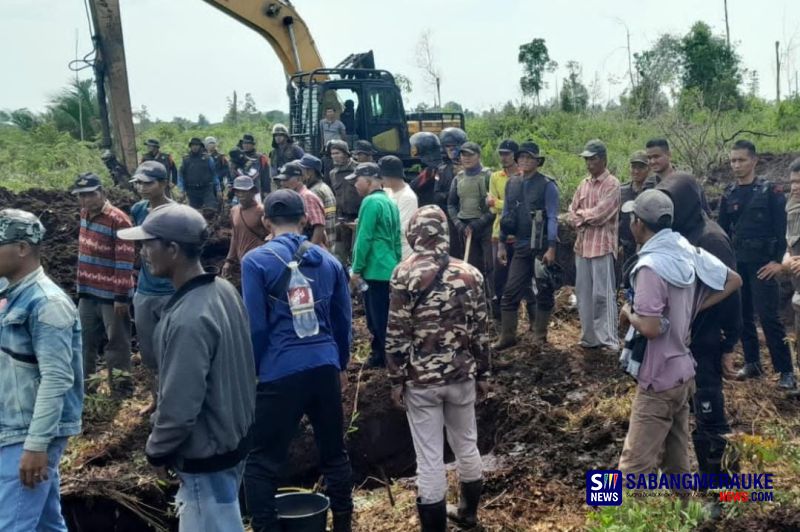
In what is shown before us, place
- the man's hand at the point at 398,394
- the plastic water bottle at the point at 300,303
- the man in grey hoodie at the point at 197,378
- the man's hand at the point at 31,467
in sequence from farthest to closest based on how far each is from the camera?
the man's hand at the point at 398,394 → the plastic water bottle at the point at 300,303 → the man's hand at the point at 31,467 → the man in grey hoodie at the point at 197,378

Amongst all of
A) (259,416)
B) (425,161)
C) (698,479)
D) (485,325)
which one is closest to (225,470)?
(259,416)

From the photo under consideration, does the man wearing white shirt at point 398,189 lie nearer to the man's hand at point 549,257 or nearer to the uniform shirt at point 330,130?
the man's hand at point 549,257

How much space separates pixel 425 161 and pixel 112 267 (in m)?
4.09

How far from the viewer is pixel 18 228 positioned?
10.8 feet

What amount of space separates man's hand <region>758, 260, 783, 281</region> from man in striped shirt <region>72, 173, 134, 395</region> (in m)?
4.99

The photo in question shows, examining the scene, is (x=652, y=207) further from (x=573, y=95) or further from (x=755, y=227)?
(x=573, y=95)

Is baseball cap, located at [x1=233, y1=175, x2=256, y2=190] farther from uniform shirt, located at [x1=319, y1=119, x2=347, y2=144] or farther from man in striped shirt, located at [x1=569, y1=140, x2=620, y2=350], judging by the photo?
uniform shirt, located at [x1=319, y1=119, x2=347, y2=144]

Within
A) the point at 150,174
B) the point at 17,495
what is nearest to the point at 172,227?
the point at 17,495

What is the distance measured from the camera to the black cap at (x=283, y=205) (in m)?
4.07

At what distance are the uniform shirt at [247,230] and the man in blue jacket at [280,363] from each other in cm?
228

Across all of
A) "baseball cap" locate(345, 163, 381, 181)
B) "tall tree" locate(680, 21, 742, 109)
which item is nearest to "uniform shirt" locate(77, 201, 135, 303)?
"baseball cap" locate(345, 163, 381, 181)

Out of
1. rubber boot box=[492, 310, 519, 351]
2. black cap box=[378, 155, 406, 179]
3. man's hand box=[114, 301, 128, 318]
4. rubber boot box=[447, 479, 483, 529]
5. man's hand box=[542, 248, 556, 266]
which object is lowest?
rubber boot box=[447, 479, 483, 529]

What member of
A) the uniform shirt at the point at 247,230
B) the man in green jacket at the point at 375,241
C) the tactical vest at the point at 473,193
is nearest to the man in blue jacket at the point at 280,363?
the man in green jacket at the point at 375,241

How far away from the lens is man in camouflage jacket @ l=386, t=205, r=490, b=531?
13.3 ft
